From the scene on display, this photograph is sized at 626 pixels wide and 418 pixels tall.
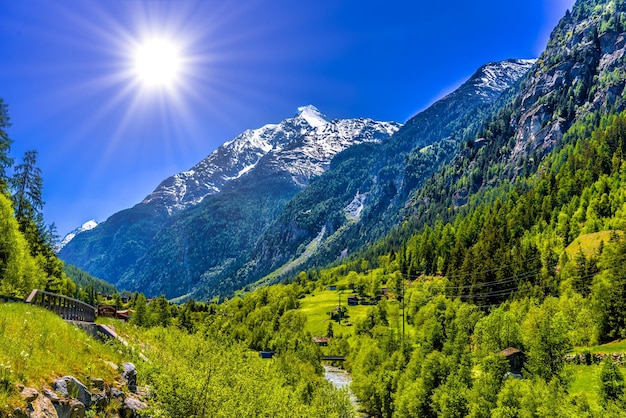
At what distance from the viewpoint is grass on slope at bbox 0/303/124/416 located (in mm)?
15703

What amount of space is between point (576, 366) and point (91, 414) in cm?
7819

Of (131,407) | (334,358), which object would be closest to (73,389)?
(131,407)

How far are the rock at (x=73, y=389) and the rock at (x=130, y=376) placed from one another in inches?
218

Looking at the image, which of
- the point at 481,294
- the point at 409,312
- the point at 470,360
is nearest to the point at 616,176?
the point at 481,294

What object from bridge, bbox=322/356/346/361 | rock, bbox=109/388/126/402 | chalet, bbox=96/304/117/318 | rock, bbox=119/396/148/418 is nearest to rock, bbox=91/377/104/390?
rock, bbox=109/388/126/402

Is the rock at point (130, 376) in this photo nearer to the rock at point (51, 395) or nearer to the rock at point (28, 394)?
the rock at point (51, 395)

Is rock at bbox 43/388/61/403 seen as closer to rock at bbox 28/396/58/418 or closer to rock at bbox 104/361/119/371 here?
rock at bbox 28/396/58/418

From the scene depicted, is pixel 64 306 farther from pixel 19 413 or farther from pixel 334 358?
pixel 334 358

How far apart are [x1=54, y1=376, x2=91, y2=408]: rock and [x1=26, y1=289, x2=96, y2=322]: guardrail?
12259 millimetres

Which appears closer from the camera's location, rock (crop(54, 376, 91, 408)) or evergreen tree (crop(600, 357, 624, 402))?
rock (crop(54, 376, 91, 408))

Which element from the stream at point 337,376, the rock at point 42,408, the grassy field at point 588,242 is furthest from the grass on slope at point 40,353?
the grassy field at point 588,242

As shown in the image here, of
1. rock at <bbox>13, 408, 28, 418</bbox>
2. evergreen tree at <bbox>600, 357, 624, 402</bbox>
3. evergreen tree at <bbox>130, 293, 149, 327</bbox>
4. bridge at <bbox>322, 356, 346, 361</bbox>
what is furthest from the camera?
bridge at <bbox>322, 356, 346, 361</bbox>

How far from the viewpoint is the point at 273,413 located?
3509 cm

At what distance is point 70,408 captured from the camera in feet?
55.3
